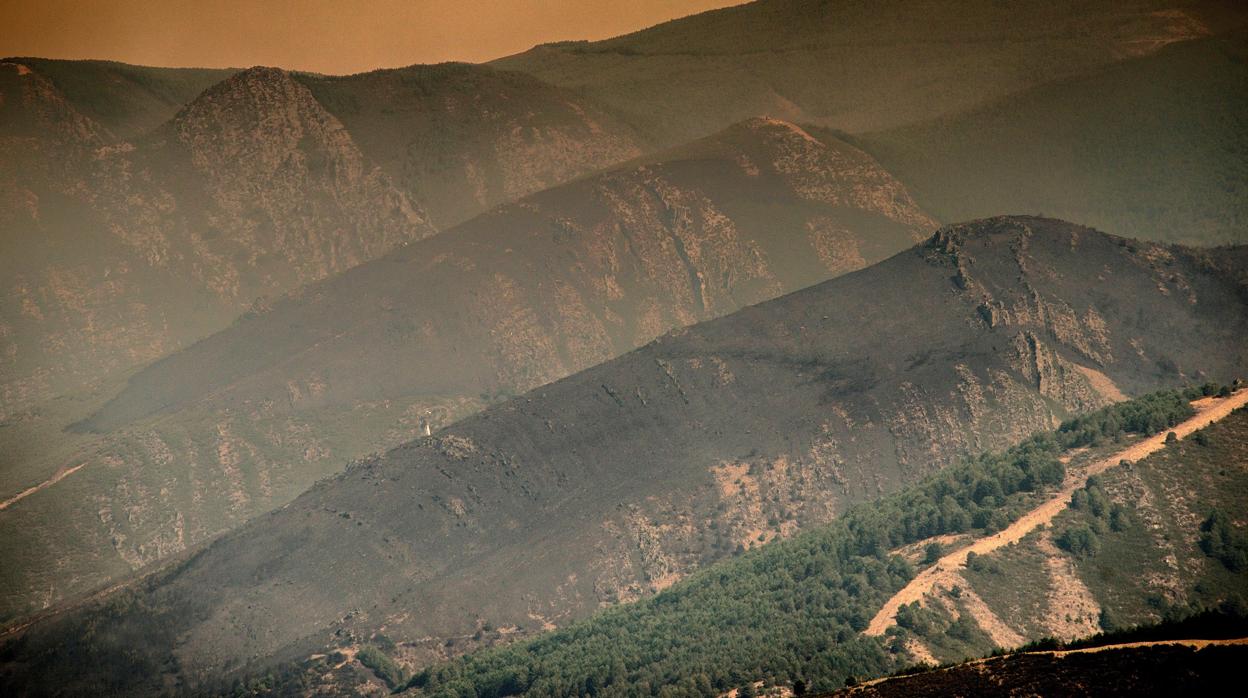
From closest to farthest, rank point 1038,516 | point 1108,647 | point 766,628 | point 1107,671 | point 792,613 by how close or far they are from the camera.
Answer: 1. point 1107,671
2. point 1108,647
3. point 766,628
4. point 792,613
5. point 1038,516

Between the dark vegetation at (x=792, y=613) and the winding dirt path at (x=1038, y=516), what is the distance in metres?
1.43

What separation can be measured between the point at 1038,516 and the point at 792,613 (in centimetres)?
2433

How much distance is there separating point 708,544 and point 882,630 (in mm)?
54466

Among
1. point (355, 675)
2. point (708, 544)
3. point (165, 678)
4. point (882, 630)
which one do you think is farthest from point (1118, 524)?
point (165, 678)

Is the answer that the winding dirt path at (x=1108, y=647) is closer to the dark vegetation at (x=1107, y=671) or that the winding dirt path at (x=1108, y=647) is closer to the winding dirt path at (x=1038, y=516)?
the dark vegetation at (x=1107, y=671)

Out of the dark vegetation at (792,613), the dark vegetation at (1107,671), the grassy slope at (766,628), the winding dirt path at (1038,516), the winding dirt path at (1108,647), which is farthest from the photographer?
the winding dirt path at (1038,516)

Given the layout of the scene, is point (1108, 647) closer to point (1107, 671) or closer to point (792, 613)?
point (1107, 671)

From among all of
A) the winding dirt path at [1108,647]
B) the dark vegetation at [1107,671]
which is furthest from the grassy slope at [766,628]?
the dark vegetation at [1107,671]

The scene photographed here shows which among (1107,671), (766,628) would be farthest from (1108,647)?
(766,628)

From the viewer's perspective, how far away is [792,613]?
5753 inches

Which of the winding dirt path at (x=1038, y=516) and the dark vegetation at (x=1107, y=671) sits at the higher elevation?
the winding dirt path at (x=1038, y=516)

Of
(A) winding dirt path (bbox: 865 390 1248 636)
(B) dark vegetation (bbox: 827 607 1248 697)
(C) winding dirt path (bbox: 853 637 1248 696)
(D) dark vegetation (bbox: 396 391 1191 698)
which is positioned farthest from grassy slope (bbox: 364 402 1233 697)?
(B) dark vegetation (bbox: 827 607 1248 697)

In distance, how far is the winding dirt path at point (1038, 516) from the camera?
456 ft

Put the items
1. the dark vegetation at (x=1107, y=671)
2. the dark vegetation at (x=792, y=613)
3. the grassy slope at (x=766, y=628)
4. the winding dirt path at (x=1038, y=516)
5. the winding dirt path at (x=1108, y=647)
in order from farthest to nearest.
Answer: the winding dirt path at (x=1038, y=516) → the dark vegetation at (x=792, y=613) → the grassy slope at (x=766, y=628) → the winding dirt path at (x=1108, y=647) → the dark vegetation at (x=1107, y=671)
